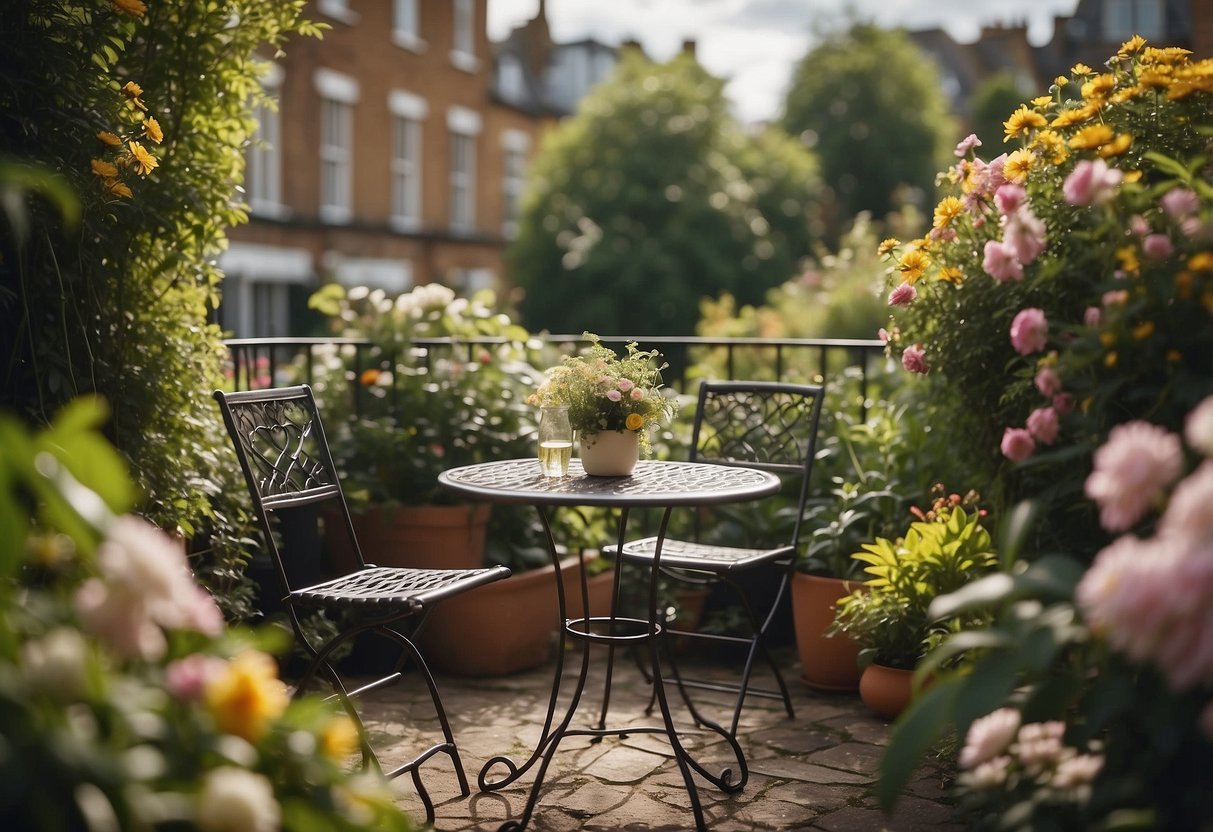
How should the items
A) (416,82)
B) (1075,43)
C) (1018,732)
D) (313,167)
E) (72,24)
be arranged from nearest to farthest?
(1018,732)
(72,24)
(313,167)
(416,82)
(1075,43)

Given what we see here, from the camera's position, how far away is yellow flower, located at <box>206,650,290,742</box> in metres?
1.50

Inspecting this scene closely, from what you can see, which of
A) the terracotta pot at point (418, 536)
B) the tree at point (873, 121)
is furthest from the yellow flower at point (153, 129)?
the tree at point (873, 121)

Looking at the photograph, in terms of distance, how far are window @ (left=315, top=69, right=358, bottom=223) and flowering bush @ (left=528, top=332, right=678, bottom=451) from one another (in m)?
14.3

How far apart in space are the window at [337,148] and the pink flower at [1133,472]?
15955mm

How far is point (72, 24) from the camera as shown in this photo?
3.18 meters

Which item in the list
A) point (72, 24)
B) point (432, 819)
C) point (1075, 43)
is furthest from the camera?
point (1075, 43)

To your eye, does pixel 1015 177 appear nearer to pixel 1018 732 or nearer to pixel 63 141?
pixel 1018 732

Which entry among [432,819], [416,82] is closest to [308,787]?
[432,819]

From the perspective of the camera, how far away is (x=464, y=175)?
67.8 ft

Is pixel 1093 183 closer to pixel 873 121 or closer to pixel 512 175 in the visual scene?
pixel 512 175

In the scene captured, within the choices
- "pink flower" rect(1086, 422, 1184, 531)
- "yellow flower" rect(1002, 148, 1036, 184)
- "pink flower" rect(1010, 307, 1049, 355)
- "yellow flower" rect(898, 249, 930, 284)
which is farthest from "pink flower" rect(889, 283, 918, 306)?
"pink flower" rect(1086, 422, 1184, 531)

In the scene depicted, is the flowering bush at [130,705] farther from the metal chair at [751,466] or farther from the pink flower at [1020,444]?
the metal chair at [751,466]

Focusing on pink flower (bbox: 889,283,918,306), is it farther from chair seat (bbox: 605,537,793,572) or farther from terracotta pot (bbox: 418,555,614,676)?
terracotta pot (bbox: 418,555,614,676)

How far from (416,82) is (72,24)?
15854 mm
